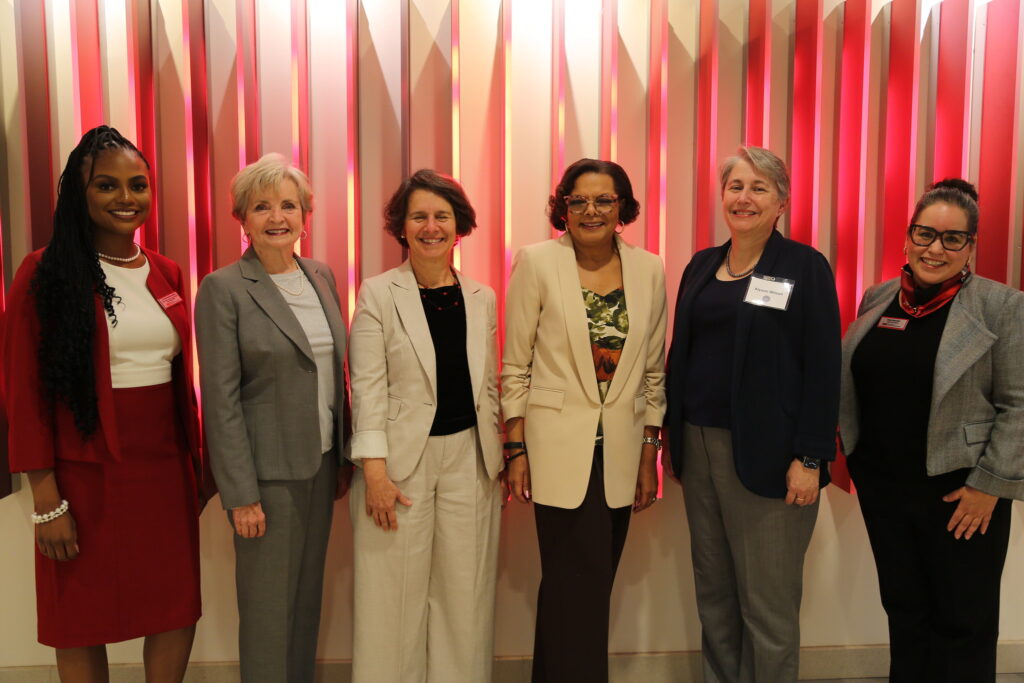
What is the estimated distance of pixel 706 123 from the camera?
2680 millimetres

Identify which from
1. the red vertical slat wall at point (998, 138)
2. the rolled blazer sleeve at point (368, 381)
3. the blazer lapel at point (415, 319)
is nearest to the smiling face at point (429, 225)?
the blazer lapel at point (415, 319)

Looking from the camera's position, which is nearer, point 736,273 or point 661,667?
point 736,273

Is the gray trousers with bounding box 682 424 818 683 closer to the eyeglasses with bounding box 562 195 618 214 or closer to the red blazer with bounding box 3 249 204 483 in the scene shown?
the eyeglasses with bounding box 562 195 618 214

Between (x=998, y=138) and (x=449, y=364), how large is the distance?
2.49 m

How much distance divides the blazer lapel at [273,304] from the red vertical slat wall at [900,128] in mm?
2366

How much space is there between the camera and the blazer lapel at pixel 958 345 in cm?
205

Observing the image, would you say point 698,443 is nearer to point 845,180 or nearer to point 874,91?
point 845,180

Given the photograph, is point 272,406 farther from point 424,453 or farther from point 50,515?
point 50,515

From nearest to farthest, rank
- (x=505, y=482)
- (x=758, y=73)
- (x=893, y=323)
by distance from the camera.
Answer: (x=893, y=323) → (x=505, y=482) → (x=758, y=73)

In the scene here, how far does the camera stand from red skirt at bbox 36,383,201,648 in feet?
6.46

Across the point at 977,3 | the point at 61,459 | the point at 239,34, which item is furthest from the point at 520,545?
the point at 977,3

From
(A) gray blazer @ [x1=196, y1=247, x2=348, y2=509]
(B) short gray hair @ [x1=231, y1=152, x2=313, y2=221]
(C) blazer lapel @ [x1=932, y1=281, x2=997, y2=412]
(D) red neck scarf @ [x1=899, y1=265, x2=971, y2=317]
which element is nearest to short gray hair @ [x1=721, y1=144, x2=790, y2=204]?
(D) red neck scarf @ [x1=899, y1=265, x2=971, y2=317]

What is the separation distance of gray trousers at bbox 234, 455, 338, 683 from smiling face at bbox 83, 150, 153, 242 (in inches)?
35.7

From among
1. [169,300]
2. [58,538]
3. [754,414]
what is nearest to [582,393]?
[754,414]
